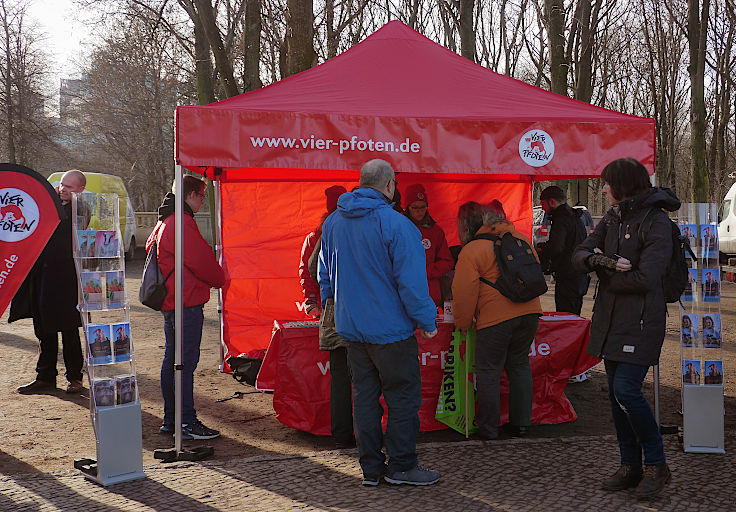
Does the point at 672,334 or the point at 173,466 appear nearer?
the point at 173,466

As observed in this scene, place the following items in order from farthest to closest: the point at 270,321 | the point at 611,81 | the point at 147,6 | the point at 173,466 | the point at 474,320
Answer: the point at 611,81 < the point at 147,6 < the point at 270,321 < the point at 474,320 < the point at 173,466

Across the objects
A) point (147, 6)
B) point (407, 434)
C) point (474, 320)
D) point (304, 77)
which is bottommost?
point (407, 434)

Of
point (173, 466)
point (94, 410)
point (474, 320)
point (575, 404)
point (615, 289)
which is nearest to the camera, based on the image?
point (615, 289)

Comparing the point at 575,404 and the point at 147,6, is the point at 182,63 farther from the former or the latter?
the point at 575,404

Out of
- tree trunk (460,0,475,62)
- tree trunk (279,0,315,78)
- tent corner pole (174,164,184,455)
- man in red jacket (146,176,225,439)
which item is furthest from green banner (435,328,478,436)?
tree trunk (460,0,475,62)

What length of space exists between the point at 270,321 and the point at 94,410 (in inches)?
140

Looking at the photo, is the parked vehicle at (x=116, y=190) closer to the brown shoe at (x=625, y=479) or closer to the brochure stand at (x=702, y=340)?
the brochure stand at (x=702, y=340)

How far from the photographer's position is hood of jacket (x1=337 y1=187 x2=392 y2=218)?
14.3ft

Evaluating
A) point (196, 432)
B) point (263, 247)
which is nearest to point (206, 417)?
point (196, 432)

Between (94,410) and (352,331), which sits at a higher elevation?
(352,331)

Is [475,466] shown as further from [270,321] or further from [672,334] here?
[672,334]

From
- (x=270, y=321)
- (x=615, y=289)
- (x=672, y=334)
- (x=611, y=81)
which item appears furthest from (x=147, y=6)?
(x=611, y=81)

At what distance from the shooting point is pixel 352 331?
4.43 metres

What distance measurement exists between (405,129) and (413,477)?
2.34 m
